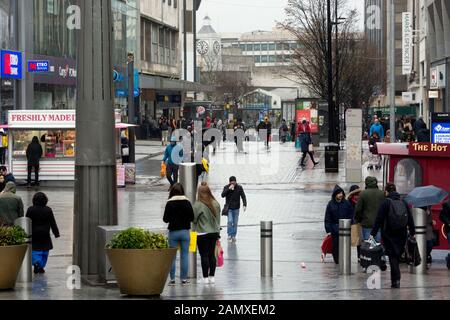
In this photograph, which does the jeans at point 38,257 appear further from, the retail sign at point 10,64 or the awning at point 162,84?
the awning at point 162,84

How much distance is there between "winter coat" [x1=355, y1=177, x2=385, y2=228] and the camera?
1886 centimetres

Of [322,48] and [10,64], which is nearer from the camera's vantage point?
[10,64]

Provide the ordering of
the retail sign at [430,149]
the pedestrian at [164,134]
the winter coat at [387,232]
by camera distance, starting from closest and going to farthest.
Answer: the winter coat at [387,232]
the retail sign at [430,149]
the pedestrian at [164,134]

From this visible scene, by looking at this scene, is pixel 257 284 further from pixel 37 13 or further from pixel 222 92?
pixel 222 92

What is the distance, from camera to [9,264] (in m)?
15.7

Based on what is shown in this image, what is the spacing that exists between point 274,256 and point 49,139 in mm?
17967

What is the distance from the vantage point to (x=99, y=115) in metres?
17.0

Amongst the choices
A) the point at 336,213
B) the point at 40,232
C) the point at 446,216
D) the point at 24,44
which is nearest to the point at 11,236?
the point at 40,232

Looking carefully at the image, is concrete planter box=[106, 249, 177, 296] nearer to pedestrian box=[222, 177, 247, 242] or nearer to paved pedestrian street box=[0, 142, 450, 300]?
paved pedestrian street box=[0, 142, 450, 300]

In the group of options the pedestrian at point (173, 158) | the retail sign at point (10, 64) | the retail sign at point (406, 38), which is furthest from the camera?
the retail sign at point (406, 38)

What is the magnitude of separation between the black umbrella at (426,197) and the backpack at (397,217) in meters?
1.54

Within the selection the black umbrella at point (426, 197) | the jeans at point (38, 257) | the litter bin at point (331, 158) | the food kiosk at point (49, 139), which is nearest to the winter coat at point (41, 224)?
the jeans at point (38, 257)

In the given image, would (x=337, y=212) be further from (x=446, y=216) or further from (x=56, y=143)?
(x=56, y=143)

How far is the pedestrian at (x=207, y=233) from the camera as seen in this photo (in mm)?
16938
